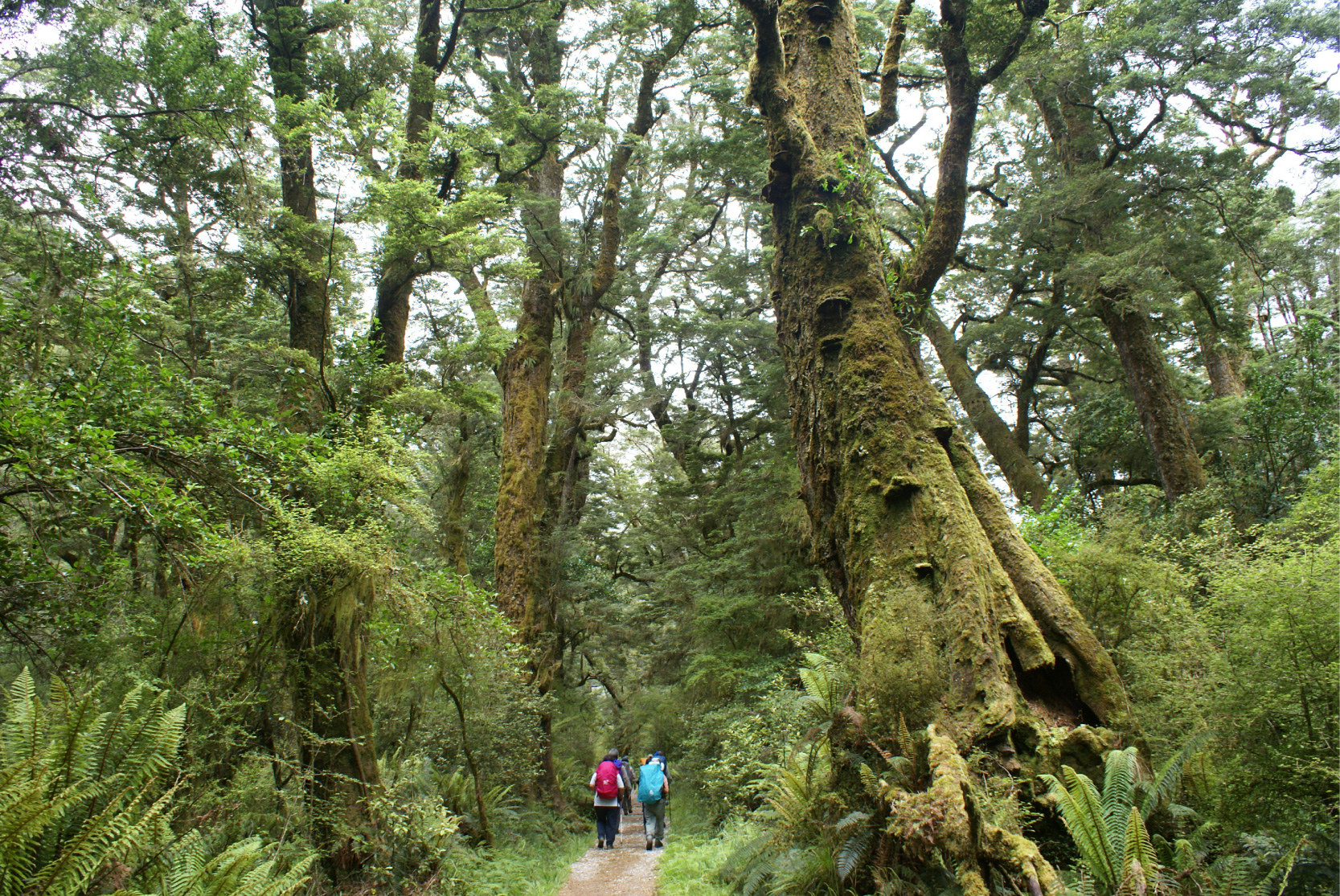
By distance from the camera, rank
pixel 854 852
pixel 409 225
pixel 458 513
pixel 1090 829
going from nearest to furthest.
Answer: pixel 1090 829, pixel 854 852, pixel 409 225, pixel 458 513

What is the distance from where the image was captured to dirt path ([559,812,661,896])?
7.34 meters

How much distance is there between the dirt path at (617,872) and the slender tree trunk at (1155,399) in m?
9.15

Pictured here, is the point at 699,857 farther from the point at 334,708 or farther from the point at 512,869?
the point at 334,708

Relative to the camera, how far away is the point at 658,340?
17016mm

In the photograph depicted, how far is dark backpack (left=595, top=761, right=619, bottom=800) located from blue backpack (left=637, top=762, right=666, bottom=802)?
1.35ft

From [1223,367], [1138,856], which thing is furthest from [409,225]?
[1223,367]

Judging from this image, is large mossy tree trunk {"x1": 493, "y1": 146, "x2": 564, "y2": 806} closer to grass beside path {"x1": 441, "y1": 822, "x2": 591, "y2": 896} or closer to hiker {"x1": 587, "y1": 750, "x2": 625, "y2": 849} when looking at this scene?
hiker {"x1": 587, "y1": 750, "x2": 625, "y2": 849}

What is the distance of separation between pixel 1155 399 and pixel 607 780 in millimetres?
10322

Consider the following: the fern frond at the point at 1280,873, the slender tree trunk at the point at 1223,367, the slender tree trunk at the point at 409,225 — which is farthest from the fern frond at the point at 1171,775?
the slender tree trunk at the point at 1223,367

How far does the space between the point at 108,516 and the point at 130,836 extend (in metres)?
2.28

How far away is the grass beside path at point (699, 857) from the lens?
6.30 m

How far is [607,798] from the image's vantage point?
→ 33.6ft

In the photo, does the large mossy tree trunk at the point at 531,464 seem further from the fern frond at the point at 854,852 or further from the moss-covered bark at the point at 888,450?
the fern frond at the point at 854,852

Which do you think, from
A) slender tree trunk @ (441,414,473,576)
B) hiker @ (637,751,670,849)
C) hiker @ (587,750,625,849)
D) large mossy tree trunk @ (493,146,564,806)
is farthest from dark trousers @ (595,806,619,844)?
slender tree trunk @ (441,414,473,576)
